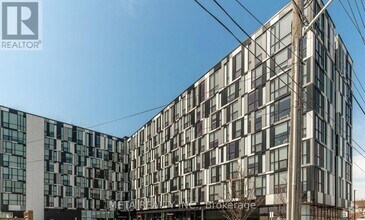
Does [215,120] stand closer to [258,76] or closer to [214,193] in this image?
[214,193]

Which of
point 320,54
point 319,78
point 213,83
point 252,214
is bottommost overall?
point 252,214

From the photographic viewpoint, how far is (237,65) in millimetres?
50688

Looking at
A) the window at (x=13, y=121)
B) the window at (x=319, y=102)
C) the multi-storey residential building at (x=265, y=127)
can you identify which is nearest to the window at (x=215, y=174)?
the multi-storey residential building at (x=265, y=127)

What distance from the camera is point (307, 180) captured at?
3691 centimetres

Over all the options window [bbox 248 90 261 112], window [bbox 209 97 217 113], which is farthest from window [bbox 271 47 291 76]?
window [bbox 209 97 217 113]

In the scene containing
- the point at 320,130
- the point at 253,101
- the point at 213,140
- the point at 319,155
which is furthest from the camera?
the point at 213,140

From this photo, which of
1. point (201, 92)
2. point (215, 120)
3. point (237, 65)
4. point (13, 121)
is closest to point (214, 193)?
point (215, 120)

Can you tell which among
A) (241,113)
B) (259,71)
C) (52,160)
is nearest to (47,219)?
A: (52,160)

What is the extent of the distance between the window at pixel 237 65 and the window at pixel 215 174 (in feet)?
41.1

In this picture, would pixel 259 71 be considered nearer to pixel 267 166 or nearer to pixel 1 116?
pixel 267 166

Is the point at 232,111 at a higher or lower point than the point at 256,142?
higher

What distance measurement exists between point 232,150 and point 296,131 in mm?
41314

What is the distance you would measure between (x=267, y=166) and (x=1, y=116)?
53008 millimetres

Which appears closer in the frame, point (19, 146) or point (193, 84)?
point (193, 84)
